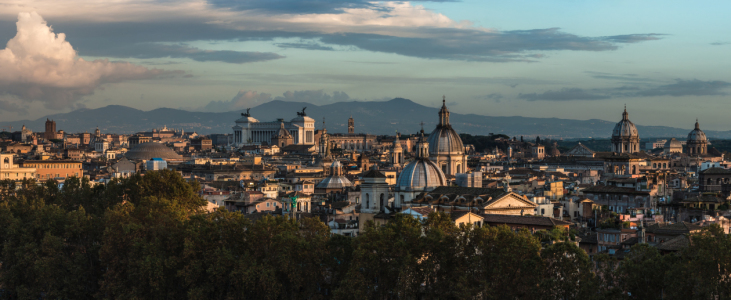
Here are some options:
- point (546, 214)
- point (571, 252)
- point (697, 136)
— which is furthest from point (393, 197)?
point (697, 136)

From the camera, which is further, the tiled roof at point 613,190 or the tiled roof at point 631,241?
the tiled roof at point 613,190

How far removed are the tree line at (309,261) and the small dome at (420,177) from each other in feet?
60.9

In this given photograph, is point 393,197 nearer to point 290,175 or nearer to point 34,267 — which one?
point 34,267

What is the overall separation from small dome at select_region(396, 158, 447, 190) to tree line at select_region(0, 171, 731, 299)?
18.6m

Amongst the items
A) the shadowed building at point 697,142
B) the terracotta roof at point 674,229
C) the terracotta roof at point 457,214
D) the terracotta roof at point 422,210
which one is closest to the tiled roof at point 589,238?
the terracotta roof at point 674,229

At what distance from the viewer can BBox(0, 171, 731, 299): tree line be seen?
36906 millimetres

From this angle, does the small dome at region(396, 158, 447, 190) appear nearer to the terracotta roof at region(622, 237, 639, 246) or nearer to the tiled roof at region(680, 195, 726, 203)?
the tiled roof at region(680, 195, 726, 203)

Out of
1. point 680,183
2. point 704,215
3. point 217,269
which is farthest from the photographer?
point 680,183

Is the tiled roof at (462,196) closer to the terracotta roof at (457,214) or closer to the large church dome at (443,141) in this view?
the terracotta roof at (457,214)

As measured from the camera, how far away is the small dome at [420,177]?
69.9 metres

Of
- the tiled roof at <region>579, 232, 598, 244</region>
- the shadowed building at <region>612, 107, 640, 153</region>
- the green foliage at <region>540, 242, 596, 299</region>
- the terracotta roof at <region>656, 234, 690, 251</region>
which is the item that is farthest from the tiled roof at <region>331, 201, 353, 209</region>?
the shadowed building at <region>612, 107, 640, 153</region>

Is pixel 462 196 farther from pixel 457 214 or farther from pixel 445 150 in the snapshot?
pixel 445 150

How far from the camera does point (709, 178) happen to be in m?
86.5

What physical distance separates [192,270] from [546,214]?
102 ft
